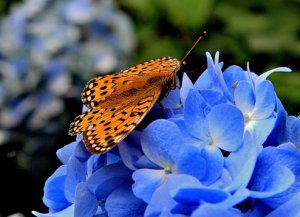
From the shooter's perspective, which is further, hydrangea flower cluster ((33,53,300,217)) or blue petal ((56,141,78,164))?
blue petal ((56,141,78,164))

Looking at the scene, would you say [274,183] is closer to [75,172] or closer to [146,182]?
[146,182]

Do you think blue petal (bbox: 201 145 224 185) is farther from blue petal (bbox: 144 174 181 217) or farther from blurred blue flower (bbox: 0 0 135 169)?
blurred blue flower (bbox: 0 0 135 169)

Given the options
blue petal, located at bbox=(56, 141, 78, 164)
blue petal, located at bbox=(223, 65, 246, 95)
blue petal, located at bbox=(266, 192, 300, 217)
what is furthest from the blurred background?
blue petal, located at bbox=(266, 192, 300, 217)

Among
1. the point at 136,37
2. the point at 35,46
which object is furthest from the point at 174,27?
the point at 35,46

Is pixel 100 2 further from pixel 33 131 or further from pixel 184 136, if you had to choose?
pixel 184 136

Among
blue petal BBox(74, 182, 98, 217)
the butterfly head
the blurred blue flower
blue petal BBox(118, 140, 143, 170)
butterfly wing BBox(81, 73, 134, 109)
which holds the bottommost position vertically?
the blurred blue flower

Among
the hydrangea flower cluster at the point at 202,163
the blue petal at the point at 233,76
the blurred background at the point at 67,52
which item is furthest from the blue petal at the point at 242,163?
the blurred background at the point at 67,52
